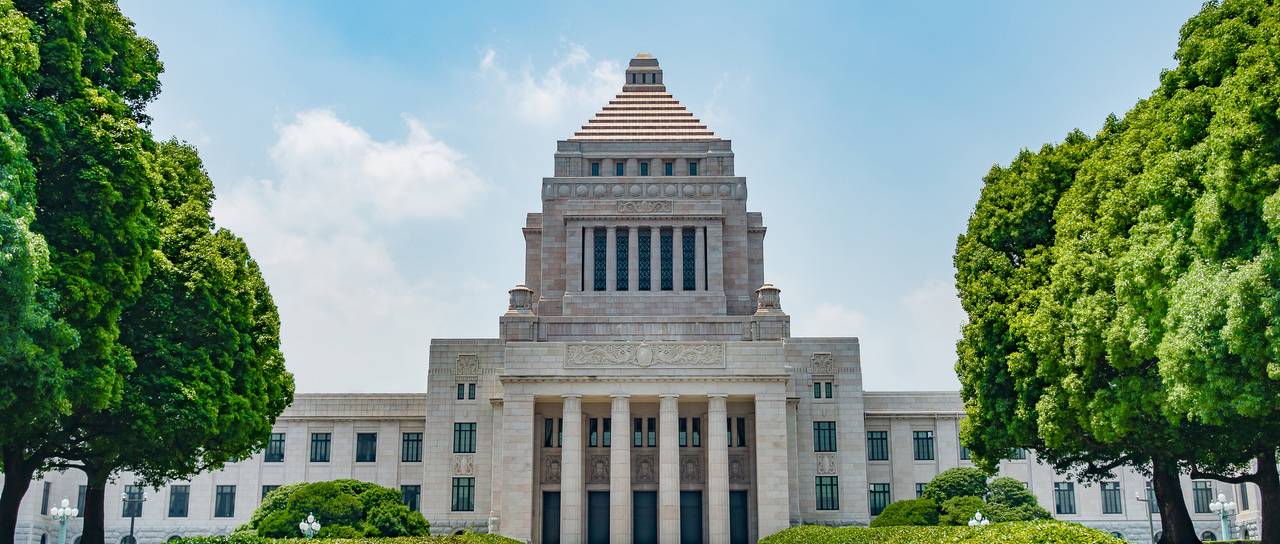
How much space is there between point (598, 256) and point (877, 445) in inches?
666

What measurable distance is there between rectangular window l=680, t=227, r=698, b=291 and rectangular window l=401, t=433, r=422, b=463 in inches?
608

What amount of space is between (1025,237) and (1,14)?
24318 millimetres

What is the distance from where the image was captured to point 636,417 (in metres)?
48.5

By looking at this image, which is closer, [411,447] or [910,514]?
[910,514]

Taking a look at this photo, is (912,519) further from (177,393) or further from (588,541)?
(177,393)

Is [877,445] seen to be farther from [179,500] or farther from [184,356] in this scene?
[184,356]

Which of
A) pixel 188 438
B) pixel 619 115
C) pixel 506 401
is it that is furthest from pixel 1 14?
pixel 619 115

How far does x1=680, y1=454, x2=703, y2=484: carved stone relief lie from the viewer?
157 feet

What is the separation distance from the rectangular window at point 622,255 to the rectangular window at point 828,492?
555 inches

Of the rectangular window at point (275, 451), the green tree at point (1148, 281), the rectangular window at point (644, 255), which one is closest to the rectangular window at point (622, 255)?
the rectangular window at point (644, 255)

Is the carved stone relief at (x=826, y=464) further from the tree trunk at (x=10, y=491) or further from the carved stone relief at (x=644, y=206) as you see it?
the tree trunk at (x=10, y=491)

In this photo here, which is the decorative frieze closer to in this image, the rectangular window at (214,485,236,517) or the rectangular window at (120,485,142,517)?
the rectangular window at (214,485,236,517)

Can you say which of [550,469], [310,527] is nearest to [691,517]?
[550,469]

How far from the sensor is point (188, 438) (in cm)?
2680
